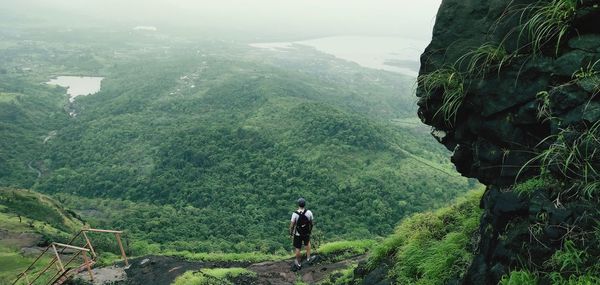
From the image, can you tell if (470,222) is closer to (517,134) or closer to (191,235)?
(517,134)

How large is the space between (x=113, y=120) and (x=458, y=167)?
452 feet

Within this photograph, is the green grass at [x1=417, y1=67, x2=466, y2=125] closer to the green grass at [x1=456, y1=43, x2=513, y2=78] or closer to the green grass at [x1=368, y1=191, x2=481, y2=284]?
the green grass at [x1=456, y1=43, x2=513, y2=78]

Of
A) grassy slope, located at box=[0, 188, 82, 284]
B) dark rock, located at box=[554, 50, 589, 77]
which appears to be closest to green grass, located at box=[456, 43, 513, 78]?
dark rock, located at box=[554, 50, 589, 77]

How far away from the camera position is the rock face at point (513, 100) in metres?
4.94

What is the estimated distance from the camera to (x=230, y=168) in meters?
86.8

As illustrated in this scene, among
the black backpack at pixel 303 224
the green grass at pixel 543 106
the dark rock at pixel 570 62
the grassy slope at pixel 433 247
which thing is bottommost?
the black backpack at pixel 303 224

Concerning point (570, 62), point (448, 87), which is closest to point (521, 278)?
point (570, 62)

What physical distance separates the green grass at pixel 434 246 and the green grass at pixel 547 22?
9.93ft

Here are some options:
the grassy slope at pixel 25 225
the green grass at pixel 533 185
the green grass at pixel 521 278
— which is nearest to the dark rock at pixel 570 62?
the green grass at pixel 533 185

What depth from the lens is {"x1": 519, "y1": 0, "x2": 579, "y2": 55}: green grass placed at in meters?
5.33

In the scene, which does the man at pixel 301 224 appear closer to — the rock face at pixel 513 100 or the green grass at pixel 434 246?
the green grass at pixel 434 246

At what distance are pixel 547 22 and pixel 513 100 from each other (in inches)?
41.7

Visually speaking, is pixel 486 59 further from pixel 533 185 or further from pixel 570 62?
pixel 533 185

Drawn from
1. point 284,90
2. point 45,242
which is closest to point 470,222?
point 45,242
